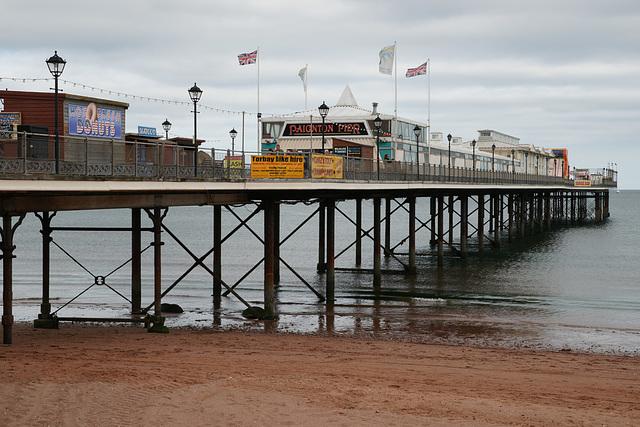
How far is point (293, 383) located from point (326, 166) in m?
9.83

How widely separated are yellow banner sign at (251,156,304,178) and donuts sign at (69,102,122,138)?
138 inches

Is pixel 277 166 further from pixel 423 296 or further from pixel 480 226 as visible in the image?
pixel 480 226

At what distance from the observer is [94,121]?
690 inches

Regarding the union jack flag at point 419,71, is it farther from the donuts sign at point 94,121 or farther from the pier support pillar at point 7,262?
the pier support pillar at point 7,262

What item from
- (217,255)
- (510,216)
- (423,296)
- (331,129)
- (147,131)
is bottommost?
(423,296)

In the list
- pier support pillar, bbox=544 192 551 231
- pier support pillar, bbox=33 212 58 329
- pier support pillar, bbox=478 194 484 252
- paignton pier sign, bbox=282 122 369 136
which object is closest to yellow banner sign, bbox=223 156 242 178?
pier support pillar, bbox=33 212 58 329

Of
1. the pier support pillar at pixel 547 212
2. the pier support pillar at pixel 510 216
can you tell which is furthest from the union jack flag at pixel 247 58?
the pier support pillar at pixel 547 212

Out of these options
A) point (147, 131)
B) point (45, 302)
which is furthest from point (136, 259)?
point (147, 131)

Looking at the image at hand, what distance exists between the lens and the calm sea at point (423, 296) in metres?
20.7

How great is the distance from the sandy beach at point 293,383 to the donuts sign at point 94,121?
465 centimetres

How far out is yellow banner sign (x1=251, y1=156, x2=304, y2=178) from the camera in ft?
64.8

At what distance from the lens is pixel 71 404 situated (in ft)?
36.3

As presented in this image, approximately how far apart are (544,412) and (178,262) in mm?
30450

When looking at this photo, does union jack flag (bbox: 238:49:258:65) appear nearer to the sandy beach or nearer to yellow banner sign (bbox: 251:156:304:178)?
yellow banner sign (bbox: 251:156:304:178)
